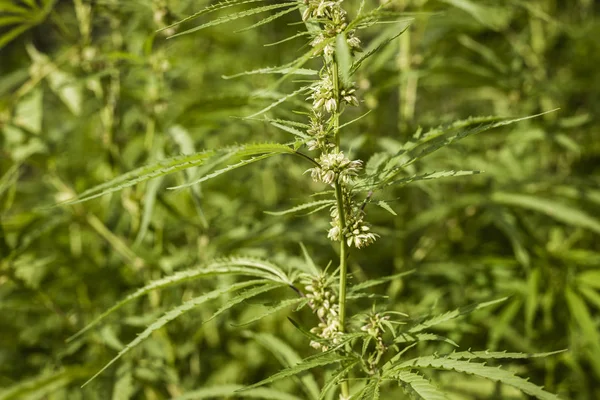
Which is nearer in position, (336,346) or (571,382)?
(336,346)

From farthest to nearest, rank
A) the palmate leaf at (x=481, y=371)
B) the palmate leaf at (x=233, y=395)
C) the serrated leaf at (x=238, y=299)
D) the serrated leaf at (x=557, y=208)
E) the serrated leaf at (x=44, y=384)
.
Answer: the serrated leaf at (x=557, y=208)
the serrated leaf at (x=44, y=384)
the palmate leaf at (x=233, y=395)
the serrated leaf at (x=238, y=299)
the palmate leaf at (x=481, y=371)

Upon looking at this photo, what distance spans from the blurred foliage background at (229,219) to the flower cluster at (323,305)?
1.31ft

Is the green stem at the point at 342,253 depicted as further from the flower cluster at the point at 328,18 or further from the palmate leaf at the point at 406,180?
the flower cluster at the point at 328,18

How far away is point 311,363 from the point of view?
0.76 meters

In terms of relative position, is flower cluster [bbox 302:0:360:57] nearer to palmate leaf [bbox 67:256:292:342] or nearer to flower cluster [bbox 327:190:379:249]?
flower cluster [bbox 327:190:379:249]

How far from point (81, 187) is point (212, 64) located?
3.70 feet

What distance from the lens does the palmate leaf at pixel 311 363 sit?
28.9 inches

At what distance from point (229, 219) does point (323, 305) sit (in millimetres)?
939

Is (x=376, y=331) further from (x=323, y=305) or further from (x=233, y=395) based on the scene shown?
(x=233, y=395)

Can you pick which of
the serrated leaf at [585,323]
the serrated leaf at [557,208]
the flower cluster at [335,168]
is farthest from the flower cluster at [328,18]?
the serrated leaf at [585,323]

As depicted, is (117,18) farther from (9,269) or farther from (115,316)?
(115,316)

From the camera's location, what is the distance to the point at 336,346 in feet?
2.58

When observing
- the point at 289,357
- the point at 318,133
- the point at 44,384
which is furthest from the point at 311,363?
the point at 44,384

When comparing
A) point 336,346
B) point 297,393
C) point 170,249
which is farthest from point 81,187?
point 336,346
